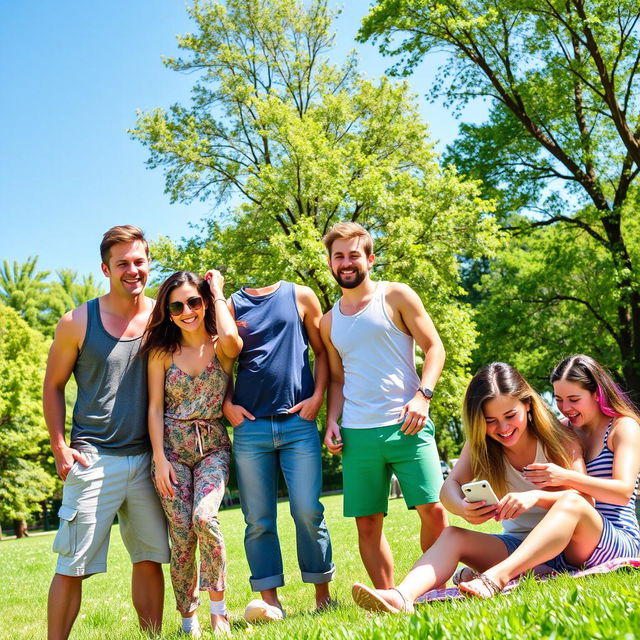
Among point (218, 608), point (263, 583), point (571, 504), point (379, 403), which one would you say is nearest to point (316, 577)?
point (263, 583)

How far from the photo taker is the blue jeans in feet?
15.2

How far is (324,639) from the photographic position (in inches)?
111

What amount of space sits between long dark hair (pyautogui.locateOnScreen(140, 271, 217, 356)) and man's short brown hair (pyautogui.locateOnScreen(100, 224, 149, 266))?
379 mm

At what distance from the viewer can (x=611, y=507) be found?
425 centimetres

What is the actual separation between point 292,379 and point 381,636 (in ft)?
7.70

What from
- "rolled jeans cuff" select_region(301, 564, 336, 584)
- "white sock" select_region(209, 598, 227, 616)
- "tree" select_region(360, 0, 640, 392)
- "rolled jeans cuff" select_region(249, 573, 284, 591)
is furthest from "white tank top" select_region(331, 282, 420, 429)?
"tree" select_region(360, 0, 640, 392)

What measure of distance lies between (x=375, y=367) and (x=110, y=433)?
5.99 feet

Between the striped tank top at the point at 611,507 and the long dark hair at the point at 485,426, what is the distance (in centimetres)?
20

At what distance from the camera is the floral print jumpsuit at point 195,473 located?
14.1ft

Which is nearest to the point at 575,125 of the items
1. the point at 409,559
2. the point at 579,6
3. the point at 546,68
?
the point at 546,68

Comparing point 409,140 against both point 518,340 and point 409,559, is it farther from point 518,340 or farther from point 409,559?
point 409,559

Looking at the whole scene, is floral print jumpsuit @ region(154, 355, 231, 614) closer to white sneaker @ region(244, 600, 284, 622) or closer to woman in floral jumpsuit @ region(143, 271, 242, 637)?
woman in floral jumpsuit @ region(143, 271, 242, 637)

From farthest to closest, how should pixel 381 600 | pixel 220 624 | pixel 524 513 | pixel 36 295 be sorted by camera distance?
pixel 36 295 < pixel 524 513 < pixel 220 624 < pixel 381 600

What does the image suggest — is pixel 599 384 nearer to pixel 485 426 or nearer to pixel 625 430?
pixel 625 430
